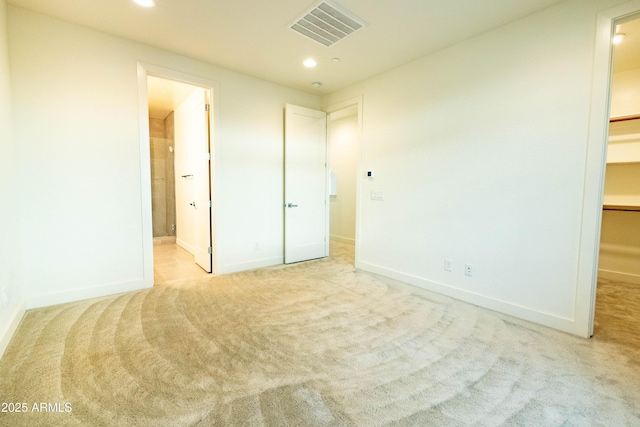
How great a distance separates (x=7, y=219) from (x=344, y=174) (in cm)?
501

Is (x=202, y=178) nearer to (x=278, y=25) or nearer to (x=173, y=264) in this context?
(x=173, y=264)

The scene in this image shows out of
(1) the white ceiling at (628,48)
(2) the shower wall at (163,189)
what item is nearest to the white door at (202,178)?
(2) the shower wall at (163,189)

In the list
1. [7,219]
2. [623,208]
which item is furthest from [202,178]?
[623,208]

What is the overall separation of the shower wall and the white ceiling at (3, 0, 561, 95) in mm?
3471

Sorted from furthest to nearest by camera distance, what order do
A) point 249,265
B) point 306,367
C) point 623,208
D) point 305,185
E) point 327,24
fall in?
point 305,185, point 249,265, point 623,208, point 327,24, point 306,367

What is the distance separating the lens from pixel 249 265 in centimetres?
397

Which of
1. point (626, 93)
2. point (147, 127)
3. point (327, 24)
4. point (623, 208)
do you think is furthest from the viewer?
point (626, 93)

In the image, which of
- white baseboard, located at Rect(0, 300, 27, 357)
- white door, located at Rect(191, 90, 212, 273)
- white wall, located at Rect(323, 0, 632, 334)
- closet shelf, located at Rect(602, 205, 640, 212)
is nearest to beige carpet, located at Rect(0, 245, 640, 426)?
white baseboard, located at Rect(0, 300, 27, 357)

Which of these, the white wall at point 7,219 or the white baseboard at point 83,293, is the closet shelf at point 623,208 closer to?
the white baseboard at point 83,293

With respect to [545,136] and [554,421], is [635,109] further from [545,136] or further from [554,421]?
[554,421]

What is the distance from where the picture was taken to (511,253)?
258 cm

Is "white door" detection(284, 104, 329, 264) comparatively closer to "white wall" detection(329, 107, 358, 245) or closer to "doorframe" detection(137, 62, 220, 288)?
"doorframe" detection(137, 62, 220, 288)

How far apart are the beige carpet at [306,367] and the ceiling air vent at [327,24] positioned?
2.72 metres

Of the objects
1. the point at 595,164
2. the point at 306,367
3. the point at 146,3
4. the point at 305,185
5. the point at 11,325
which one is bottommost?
the point at 306,367
